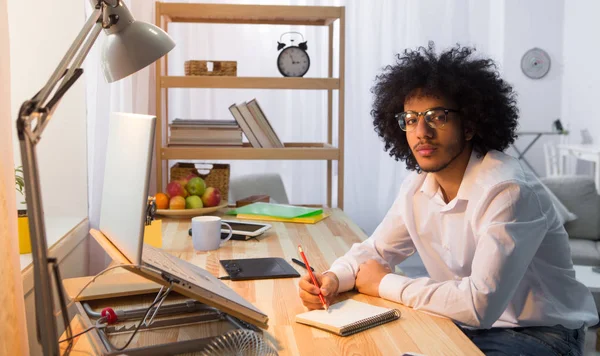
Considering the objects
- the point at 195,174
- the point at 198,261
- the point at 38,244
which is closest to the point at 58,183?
the point at 195,174

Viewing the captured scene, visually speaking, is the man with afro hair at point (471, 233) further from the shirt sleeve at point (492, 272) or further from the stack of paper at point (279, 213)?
the stack of paper at point (279, 213)

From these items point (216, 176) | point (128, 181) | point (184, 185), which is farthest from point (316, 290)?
point (216, 176)

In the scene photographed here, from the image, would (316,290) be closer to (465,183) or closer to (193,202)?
(465,183)

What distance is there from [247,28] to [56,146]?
6.96 feet

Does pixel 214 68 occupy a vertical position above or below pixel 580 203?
above

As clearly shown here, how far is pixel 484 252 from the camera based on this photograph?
1443 mm

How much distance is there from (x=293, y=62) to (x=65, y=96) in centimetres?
104

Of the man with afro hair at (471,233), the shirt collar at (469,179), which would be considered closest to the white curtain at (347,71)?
the man with afro hair at (471,233)

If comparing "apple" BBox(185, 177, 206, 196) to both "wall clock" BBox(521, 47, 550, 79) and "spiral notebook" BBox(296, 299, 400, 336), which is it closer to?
"spiral notebook" BBox(296, 299, 400, 336)

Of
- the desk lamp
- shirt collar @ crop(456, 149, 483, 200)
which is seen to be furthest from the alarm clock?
the desk lamp

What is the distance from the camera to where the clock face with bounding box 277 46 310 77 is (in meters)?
3.08

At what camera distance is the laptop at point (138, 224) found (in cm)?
103

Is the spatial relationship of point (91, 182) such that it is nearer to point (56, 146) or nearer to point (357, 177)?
point (56, 146)

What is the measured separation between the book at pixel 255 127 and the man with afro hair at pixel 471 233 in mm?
984
